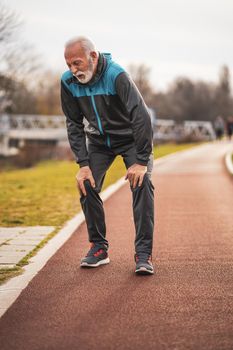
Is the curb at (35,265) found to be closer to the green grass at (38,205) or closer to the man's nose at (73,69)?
the green grass at (38,205)

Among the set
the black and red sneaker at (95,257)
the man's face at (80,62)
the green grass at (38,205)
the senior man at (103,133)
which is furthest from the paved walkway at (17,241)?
the man's face at (80,62)

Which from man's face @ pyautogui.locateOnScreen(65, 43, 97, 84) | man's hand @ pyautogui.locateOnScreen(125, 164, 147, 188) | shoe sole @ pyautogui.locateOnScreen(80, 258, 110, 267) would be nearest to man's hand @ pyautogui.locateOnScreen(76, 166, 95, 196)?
man's hand @ pyautogui.locateOnScreen(125, 164, 147, 188)

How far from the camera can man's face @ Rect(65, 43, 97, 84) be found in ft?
16.5

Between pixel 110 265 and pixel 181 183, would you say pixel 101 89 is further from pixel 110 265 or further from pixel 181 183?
pixel 181 183

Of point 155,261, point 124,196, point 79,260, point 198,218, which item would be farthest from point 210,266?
point 124,196

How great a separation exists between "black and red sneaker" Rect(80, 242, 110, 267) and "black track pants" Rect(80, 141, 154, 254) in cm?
6

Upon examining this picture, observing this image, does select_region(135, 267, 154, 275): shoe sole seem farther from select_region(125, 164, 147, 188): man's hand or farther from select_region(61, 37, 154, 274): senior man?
select_region(125, 164, 147, 188): man's hand

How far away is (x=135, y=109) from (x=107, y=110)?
301 mm

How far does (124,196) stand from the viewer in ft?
39.3

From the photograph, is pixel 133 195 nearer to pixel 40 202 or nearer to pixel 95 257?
pixel 95 257

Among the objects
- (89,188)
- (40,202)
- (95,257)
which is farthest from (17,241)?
(40,202)

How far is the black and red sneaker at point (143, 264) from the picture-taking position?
5.30m

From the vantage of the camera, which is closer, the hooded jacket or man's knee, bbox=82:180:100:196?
the hooded jacket

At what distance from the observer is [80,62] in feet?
16.6
